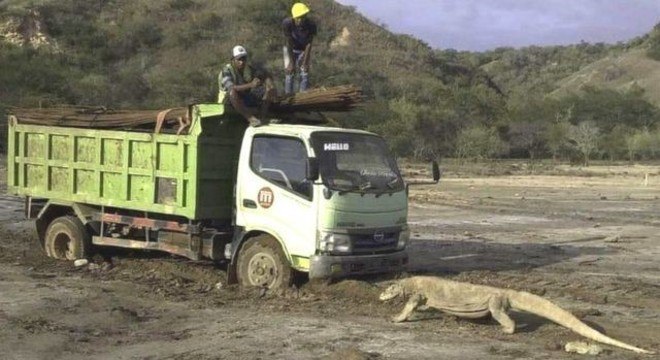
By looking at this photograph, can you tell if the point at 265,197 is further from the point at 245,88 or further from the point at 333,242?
the point at 245,88

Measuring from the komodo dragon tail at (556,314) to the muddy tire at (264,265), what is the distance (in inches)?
112

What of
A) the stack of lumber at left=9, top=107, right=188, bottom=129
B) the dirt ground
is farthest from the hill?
the stack of lumber at left=9, top=107, right=188, bottom=129

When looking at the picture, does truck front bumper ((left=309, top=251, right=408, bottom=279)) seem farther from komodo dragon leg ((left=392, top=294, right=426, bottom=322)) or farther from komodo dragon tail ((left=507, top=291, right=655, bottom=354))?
komodo dragon tail ((left=507, top=291, right=655, bottom=354))

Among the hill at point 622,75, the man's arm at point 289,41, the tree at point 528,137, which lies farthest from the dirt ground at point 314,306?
the hill at point 622,75

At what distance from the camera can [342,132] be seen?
11039mm

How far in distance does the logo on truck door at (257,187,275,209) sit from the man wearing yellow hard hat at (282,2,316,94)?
9.43ft

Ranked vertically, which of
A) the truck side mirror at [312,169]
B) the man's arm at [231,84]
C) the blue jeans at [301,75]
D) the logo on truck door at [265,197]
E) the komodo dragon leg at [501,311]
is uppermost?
the blue jeans at [301,75]

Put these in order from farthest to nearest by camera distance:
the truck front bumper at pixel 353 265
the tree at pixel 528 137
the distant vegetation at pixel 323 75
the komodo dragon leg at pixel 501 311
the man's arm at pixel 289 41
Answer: the tree at pixel 528 137 → the distant vegetation at pixel 323 75 → the man's arm at pixel 289 41 → the truck front bumper at pixel 353 265 → the komodo dragon leg at pixel 501 311

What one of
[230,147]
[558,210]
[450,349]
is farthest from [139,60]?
[450,349]

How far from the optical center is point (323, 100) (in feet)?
37.8

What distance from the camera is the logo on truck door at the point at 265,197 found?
35.4 feet

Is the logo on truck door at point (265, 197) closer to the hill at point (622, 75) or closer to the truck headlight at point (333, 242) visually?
the truck headlight at point (333, 242)

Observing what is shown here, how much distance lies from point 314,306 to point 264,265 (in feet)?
3.28

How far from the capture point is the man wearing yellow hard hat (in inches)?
527
